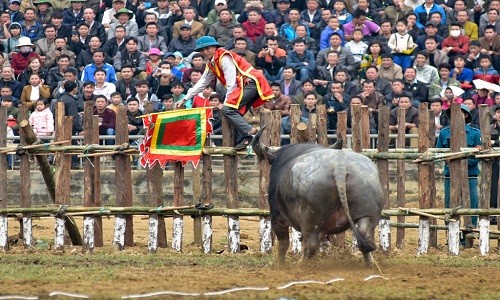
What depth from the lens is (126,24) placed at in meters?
28.1

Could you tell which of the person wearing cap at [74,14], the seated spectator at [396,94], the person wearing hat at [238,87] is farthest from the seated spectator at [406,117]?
the person wearing cap at [74,14]

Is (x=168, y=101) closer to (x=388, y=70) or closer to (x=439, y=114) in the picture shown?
(x=388, y=70)

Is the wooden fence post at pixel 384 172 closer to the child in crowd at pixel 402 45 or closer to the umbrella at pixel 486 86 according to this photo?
the umbrella at pixel 486 86

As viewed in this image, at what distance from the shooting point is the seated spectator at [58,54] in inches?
1069

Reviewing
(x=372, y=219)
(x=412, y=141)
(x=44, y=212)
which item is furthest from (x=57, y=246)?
(x=412, y=141)

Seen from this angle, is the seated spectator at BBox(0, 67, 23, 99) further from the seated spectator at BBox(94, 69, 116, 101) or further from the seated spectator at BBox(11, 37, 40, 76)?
the seated spectator at BBox(94, 69, 116, 101)

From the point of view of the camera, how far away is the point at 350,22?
2753 centimetres

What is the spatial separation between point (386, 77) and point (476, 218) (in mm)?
6294

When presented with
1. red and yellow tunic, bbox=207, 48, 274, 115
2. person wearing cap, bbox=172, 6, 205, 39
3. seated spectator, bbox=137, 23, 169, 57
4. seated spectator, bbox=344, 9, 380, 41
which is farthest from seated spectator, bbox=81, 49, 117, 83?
red and yellow tunic, bbox=207, 48, 274, 115

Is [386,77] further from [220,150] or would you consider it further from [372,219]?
[372,219]

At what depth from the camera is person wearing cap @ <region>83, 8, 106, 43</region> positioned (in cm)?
2816

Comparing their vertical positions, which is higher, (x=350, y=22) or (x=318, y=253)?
(x=350, y=22)

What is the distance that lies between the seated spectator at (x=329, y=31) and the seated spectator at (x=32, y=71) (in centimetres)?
546

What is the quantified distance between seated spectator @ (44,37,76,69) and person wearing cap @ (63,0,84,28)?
52.4 inches
